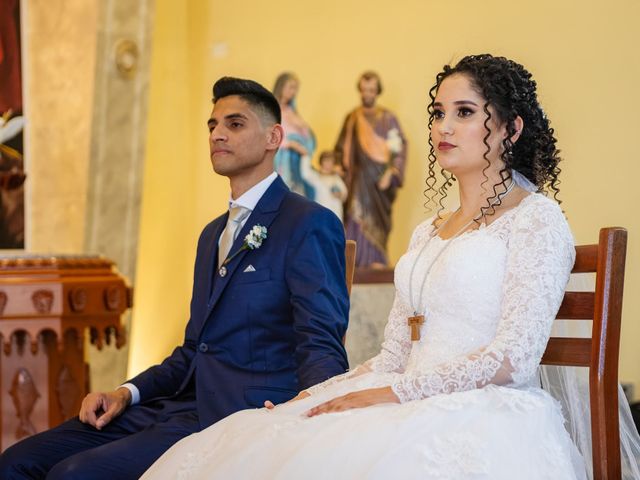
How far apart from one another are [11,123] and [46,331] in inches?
80.1

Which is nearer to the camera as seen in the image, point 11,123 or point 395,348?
point 395,348

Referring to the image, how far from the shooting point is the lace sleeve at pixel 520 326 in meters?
2.28

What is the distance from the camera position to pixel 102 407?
319cm

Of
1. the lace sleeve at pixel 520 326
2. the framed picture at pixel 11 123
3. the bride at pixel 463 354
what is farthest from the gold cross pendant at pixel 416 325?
the framed picture at pixel 11 123

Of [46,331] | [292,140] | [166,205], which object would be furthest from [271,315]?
[166,205]

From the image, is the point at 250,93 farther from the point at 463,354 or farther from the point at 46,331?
the point at 46,331

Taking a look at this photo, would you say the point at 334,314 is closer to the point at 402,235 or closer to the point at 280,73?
the point at 402,235

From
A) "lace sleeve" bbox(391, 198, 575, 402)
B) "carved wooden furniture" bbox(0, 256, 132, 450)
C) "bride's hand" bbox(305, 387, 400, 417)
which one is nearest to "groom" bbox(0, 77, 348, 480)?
"bride's hand" bbox(305, 387, 400, 417)

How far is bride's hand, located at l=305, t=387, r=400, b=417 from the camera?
2312 mm

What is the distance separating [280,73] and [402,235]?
6.91 feet

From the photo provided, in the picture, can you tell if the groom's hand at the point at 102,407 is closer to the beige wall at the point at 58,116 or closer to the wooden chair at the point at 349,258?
the wooden chair at the point at 349,258

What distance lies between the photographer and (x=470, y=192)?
270cm

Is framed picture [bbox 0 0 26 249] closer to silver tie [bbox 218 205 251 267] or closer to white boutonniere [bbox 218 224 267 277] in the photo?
silver tie [bbox 218 205 251 267]

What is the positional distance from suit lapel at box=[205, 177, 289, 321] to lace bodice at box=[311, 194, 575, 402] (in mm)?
582
